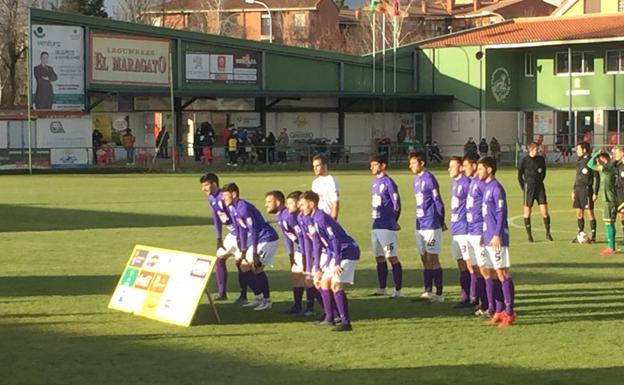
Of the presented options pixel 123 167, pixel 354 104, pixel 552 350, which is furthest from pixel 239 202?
pixel 354 104

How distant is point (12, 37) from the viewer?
82875 mm

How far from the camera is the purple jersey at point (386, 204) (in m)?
14.3

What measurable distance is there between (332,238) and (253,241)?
1835 millimetres

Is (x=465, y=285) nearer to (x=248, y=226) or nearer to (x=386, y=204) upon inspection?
(x=386, y=204)

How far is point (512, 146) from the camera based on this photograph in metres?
63.9

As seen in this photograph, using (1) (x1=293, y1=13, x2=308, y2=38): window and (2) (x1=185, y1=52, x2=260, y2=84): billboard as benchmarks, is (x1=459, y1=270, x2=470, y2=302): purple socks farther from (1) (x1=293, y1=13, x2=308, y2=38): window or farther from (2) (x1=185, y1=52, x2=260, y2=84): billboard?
(1) (x1=293, y1=13, x2=308, y2=38): window

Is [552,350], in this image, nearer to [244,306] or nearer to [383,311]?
[383,311]

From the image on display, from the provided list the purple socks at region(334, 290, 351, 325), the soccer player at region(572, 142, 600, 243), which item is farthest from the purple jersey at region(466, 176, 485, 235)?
the soccer player at region(572, 142, 600, 243)

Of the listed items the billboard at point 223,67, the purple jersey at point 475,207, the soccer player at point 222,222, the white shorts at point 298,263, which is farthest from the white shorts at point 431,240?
the billboard at point 223,67

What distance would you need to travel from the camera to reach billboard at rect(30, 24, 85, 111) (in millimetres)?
52250

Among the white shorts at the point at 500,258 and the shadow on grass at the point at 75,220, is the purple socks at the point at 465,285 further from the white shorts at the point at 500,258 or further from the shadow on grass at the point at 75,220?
the shadow on grass at the point at 75,220

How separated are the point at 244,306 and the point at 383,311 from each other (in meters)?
1.88

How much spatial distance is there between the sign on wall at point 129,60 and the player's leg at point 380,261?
4188cm

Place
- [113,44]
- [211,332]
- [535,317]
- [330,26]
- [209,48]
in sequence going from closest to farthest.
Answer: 1. [211,332]
2. [535,317]
3. [113,44]
4. [209,48]
5. [330,26]
